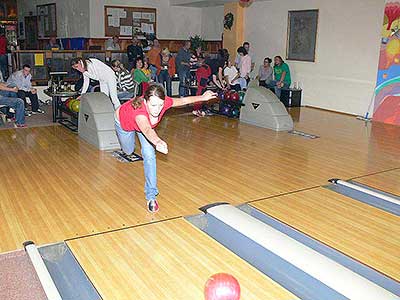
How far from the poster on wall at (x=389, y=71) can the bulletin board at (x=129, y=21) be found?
5787mm

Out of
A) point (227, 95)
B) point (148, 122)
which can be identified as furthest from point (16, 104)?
point (148, 122)

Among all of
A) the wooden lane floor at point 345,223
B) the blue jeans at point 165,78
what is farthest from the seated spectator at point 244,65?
the wooden lane floor at point 345,223

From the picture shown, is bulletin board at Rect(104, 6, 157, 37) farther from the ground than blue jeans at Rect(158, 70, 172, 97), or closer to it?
farther from the ground

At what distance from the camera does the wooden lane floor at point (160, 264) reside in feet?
7.40

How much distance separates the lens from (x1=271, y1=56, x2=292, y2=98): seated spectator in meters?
8.67

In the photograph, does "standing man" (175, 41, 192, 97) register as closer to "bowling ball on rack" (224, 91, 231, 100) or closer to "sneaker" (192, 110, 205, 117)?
"sneaker" (192, 110, 205, 117)

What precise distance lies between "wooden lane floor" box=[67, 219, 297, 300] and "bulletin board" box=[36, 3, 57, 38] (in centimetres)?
997

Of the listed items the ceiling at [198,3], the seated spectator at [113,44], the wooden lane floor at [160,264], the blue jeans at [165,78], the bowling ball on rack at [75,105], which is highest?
the ceiling at [198,3]

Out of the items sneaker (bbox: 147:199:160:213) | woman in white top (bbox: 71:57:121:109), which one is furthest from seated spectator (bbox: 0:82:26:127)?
sneaker (bbox: 147:199:160:213)

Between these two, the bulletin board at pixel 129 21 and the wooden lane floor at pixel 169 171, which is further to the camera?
the bulletin board at pixel 129 21

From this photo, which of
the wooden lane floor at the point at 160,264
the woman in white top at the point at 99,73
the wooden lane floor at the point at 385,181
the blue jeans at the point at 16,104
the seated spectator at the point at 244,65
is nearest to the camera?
the wooden lane floor at the point at 160,264

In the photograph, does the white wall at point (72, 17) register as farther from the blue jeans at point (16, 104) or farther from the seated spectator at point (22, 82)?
the blue jeans at point (16, 104)

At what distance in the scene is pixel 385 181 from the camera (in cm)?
414

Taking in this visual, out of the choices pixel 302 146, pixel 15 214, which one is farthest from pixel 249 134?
pixel 15 214
